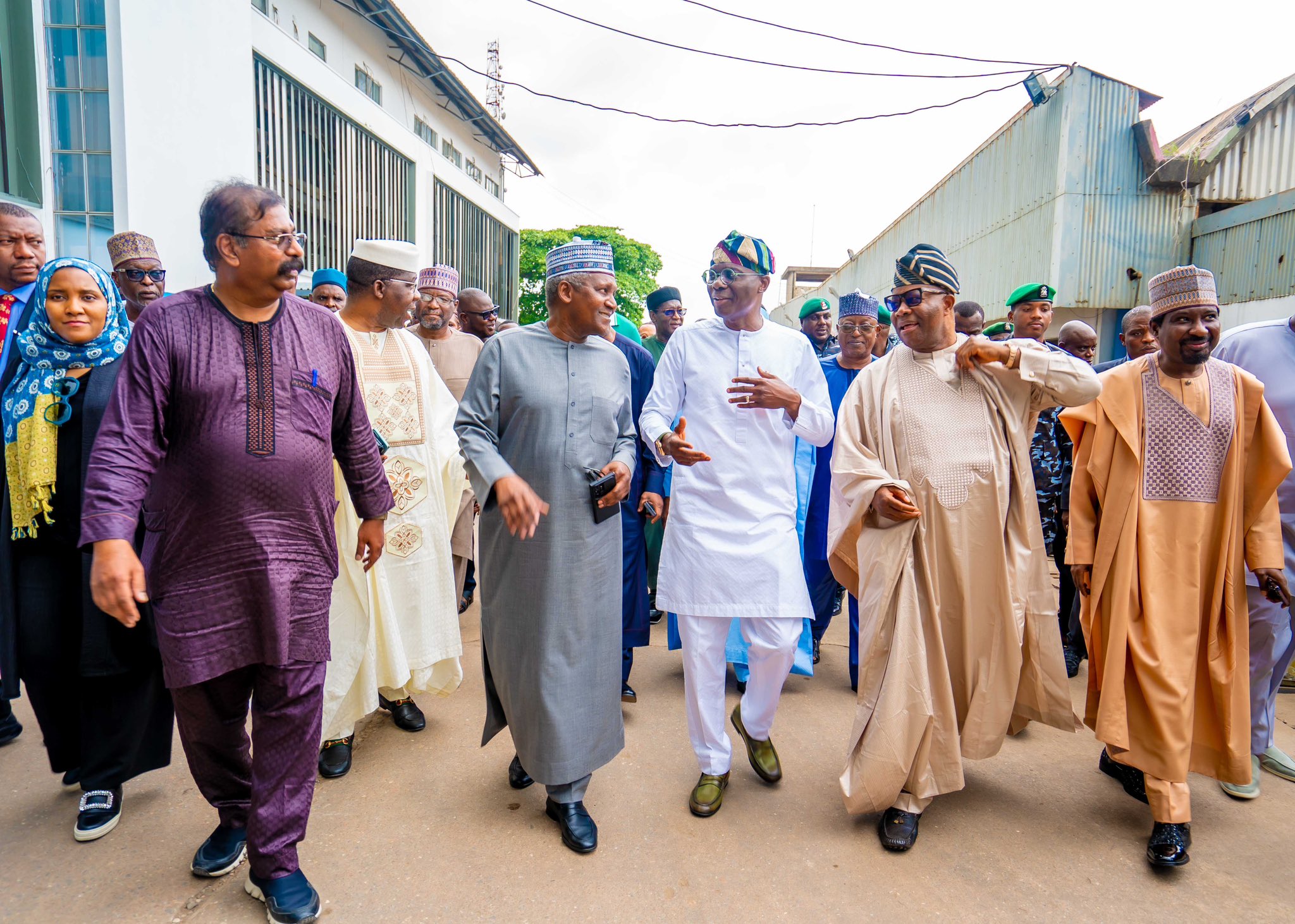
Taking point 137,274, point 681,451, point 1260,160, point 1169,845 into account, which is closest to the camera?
point 1169,845

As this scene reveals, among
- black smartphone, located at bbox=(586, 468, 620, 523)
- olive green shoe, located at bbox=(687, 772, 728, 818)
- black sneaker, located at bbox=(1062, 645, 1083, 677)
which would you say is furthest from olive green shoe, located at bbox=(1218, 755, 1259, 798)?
black smartphone, located at bbox=(586, 468, 620, 523)

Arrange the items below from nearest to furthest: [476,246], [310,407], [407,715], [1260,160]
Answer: [310,407], [407,715], [1260,160], [476,246]

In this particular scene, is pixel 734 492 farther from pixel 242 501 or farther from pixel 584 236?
pixel 584 236

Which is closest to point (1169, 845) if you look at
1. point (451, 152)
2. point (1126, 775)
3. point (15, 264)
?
point (1126, 775)

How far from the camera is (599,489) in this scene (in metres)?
2.63

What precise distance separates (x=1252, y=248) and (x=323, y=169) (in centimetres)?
1488

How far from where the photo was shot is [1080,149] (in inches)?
375

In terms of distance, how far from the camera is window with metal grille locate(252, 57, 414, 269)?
1295 cm

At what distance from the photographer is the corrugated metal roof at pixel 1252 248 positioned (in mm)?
7730

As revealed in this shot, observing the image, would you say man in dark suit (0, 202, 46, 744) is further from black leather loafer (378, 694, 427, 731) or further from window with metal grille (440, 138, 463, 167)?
window with metal grille (440, 138, 463, 167)

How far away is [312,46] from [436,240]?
22.0ft

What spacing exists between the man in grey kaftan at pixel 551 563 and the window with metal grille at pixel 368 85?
17.6m

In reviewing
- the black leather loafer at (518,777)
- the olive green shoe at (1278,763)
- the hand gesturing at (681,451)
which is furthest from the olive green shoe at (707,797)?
the olive green shoe at (1278,763)

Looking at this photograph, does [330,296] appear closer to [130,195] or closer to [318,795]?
[318,795]
